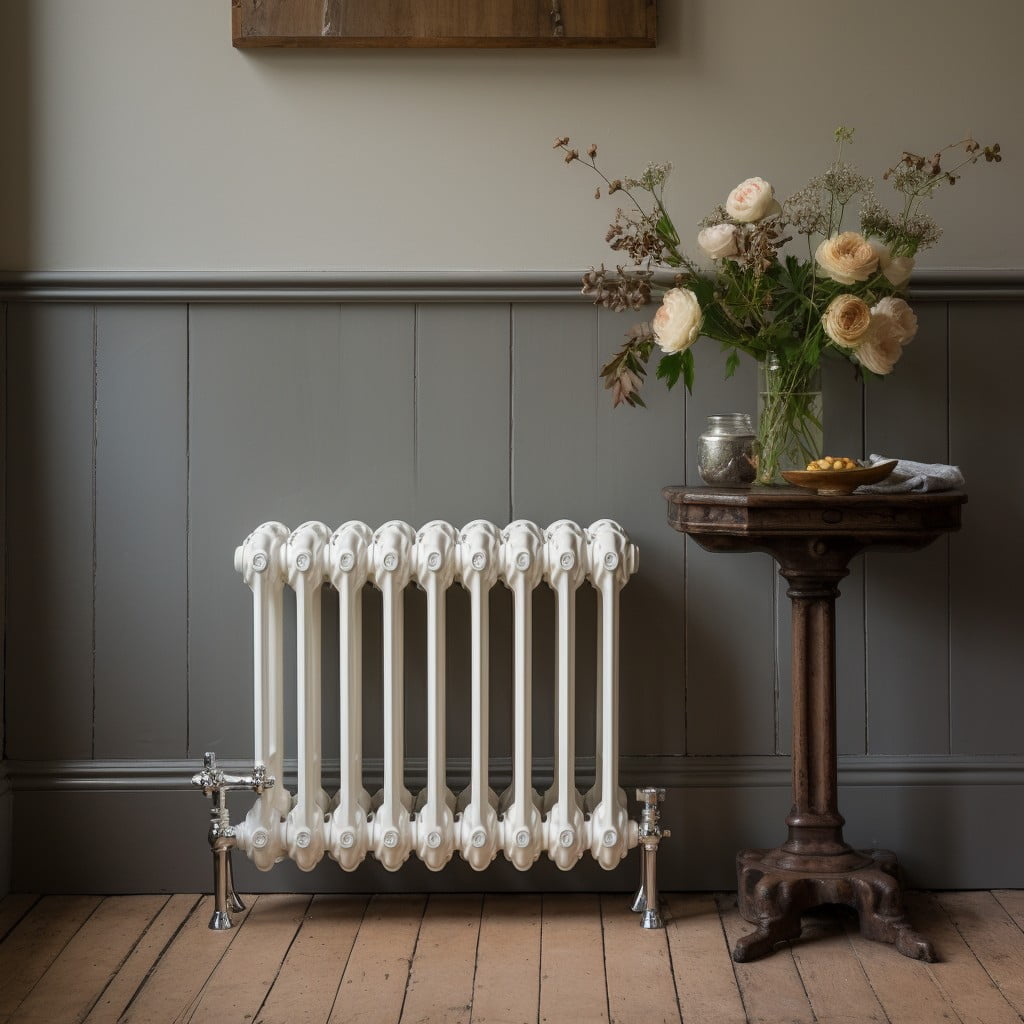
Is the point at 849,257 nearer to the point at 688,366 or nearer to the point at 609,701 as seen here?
the point at 688,366

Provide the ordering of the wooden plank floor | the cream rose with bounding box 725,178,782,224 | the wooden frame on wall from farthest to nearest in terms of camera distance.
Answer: the wooden frame on wall, the cream rose with bounding box 725,178,782,224, the wooden plank floor

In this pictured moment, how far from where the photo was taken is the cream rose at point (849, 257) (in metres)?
1.81

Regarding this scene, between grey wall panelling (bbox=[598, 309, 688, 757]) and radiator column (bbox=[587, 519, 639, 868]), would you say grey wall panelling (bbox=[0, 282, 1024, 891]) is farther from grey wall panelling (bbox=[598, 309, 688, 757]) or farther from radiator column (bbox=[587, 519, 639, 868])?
radiator column (bbox=[587, 519, 639, 868])

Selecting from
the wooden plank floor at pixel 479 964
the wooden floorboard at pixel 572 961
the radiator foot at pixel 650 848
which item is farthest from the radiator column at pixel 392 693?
the radiator foot at pixel 650 848

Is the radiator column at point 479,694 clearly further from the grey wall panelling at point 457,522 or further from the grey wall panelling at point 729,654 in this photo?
the grey wall panelling at point 729,654

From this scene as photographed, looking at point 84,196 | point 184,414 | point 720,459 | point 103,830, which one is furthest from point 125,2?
point 103,830

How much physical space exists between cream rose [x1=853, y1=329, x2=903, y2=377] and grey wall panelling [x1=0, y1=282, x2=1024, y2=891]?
301 millimetres

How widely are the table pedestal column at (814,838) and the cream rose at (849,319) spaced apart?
38 centimetres

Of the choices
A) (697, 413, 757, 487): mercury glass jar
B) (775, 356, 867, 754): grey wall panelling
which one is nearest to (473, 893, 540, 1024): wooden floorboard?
(775, 356, 867, 754): grey wall panelling

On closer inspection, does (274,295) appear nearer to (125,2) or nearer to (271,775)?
(125,2)

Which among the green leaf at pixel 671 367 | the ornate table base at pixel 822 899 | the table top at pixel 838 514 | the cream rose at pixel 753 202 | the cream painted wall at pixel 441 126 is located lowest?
the ornate table base at pixel 822 899

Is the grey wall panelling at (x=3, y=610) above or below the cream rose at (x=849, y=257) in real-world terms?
below

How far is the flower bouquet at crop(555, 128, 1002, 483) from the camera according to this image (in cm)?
185

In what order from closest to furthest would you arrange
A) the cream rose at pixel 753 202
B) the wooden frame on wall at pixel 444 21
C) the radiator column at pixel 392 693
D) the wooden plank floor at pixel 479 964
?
the wooden plank floor at pixel 479 964, the cream rose at pixel 753 202, the radiator column at pixel 392 693, the wooden frame on wall at pixel 444 21
